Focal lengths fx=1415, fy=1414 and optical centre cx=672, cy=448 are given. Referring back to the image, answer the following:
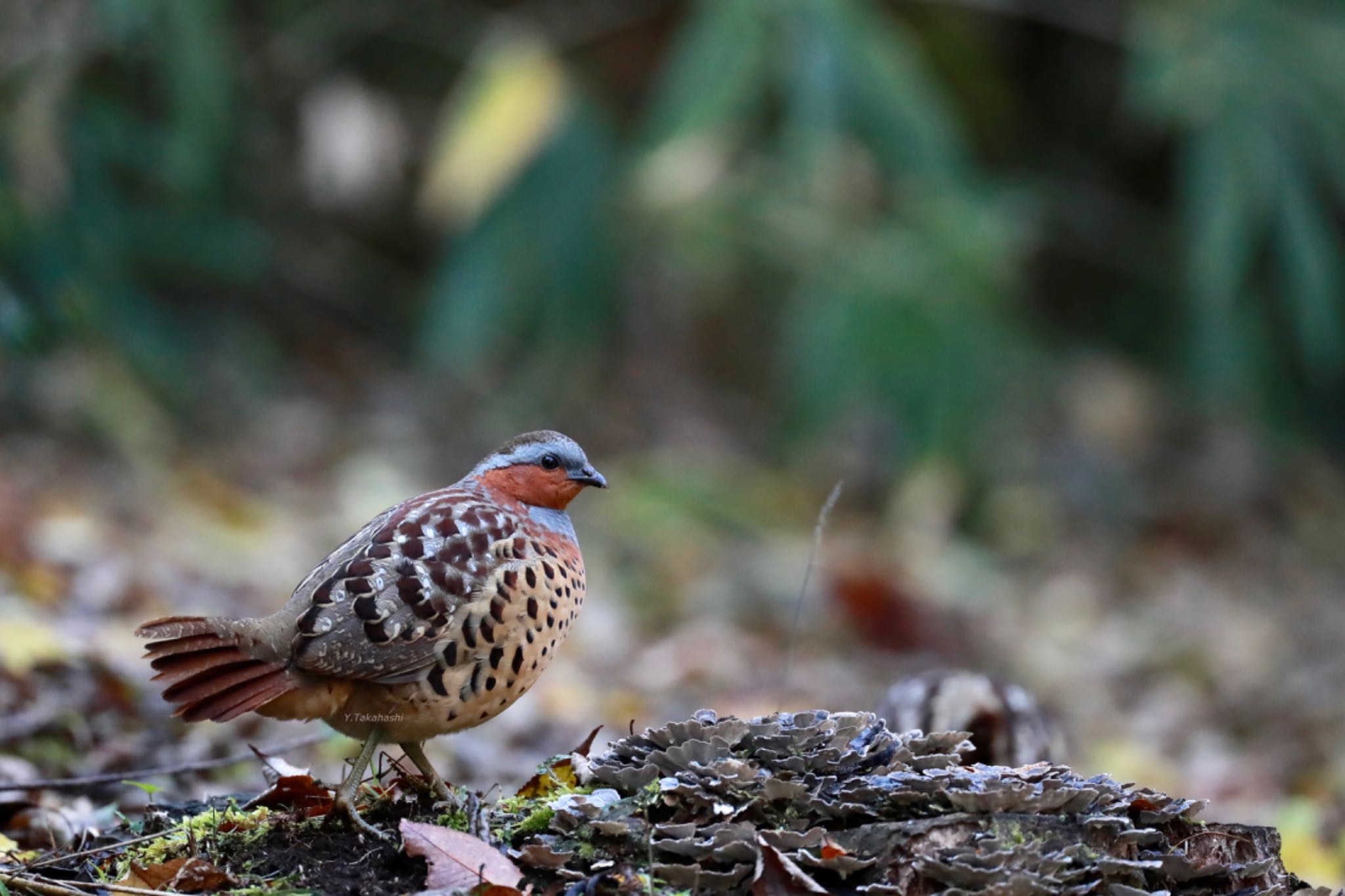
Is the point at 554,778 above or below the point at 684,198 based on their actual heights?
below

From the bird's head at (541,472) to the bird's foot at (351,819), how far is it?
0.91m

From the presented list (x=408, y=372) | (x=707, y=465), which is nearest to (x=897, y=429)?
(x=707, y=465)

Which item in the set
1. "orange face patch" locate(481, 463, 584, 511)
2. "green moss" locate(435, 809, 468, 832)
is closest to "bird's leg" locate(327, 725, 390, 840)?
"green moss" locate(435, 809, 468, 832)

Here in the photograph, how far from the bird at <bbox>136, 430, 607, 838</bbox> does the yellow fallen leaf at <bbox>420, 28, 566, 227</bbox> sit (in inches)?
267

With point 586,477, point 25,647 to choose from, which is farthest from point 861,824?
point 25,647

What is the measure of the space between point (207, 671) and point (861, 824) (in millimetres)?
1398

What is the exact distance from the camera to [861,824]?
2848 millimetres

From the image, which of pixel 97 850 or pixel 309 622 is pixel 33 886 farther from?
pixel 309 622

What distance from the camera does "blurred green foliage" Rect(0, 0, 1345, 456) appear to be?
29.1ft

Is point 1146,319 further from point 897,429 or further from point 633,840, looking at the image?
point 633,840

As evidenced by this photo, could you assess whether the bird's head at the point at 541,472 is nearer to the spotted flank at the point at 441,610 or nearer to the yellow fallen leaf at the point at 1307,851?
the spotted flank at the point at 441,610

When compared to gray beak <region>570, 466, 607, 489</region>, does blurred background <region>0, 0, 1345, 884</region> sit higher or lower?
higher

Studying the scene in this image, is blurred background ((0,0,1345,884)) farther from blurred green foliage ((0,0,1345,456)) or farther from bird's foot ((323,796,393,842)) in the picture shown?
bird's foot ((323,796,393,842))

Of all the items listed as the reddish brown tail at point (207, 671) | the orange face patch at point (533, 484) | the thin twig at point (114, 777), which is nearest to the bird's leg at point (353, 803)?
the reddish brown tail at point (207, 671)
